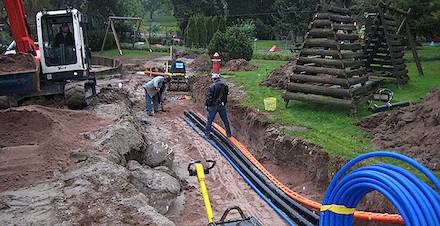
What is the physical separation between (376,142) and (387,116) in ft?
4.13

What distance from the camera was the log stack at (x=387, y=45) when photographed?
11711 millimetres

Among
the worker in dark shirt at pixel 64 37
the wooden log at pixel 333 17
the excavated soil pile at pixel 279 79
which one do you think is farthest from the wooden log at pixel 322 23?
the worker in dark shirt at pixel 64 37

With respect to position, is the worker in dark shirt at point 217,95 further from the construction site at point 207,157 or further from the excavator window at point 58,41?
the excavator window at point 58,41

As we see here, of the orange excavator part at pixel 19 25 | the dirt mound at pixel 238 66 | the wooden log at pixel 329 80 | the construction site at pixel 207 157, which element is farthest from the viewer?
the dirt mound at pixel 238 66

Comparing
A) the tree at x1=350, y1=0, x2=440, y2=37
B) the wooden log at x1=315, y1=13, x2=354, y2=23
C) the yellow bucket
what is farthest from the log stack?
the tree at x1=350, y1=0, x2=440, y2=37

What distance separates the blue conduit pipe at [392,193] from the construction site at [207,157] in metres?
0.01

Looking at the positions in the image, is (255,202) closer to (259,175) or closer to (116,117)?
(259,175)

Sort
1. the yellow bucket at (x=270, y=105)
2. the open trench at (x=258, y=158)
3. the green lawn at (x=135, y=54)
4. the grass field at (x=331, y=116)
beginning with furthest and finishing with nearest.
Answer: the green lawn at (x=135, y=54)
the yellow bucket at (x=270, y=105)
the grass field at (x=331, y=116)
the open trench at (x=258, y=158)

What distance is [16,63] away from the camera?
845cm

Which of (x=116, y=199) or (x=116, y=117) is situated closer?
(x=116, y=199)

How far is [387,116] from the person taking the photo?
25.7ft

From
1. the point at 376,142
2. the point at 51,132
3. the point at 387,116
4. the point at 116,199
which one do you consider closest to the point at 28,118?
the point at 51,132

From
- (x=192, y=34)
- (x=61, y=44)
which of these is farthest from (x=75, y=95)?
(x=192, y=34)

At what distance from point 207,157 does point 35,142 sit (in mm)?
4186
